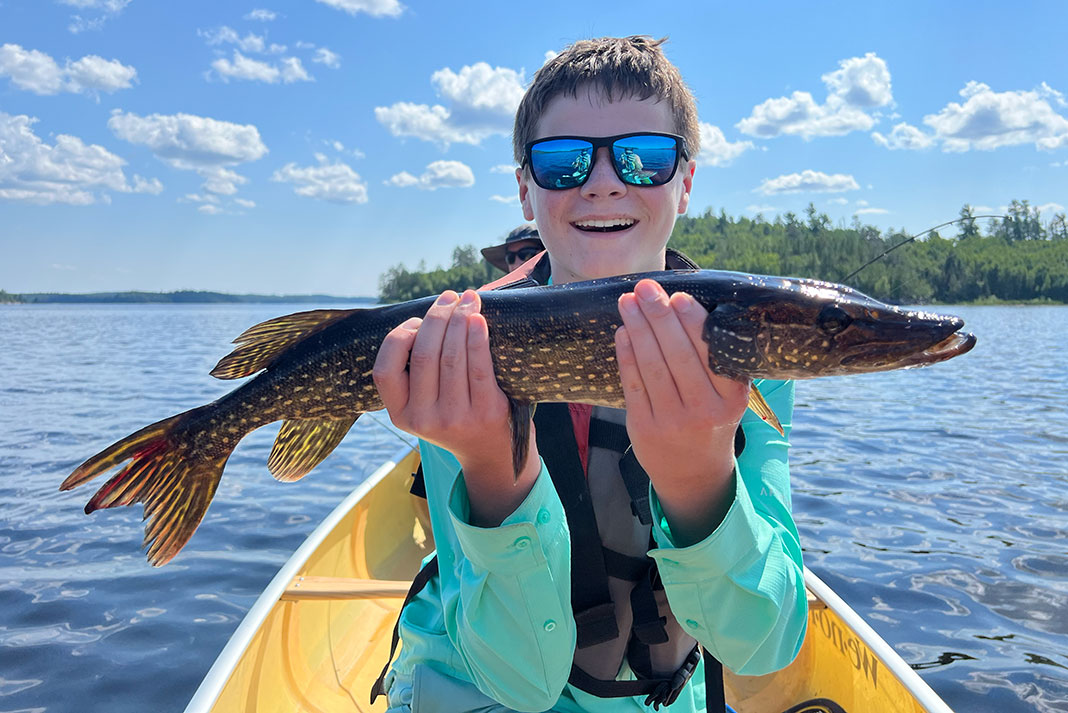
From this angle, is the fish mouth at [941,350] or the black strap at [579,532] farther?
the black strap at [579,532]

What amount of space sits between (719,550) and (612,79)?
1.89 m

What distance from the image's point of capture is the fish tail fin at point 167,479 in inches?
92.2

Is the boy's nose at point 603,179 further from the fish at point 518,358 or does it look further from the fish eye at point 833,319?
the fish eye at point 833,319

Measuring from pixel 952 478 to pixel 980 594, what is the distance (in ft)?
11.5

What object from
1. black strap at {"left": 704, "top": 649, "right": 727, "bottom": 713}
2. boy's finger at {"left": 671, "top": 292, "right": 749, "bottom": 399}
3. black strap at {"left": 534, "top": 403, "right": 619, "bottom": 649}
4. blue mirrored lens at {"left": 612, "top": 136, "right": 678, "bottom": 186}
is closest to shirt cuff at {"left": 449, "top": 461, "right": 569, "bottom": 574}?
black strap at {"left": 534, "top": 403, "right": 619, "bottom": 649}

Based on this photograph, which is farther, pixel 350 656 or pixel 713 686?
pixel 350 656

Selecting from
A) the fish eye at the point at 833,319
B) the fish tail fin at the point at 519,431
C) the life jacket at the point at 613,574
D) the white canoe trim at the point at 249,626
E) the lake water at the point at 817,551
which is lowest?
the lake water at the point at 817,551

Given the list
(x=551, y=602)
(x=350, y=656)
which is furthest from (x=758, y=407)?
(x=350, y=656)

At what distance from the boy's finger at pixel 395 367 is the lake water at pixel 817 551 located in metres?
3.83

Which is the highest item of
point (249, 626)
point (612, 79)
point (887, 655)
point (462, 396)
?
point (612, 79)

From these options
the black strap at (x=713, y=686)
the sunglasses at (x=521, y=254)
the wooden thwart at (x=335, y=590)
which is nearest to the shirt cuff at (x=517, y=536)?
the black strap at (x=713, y=686)

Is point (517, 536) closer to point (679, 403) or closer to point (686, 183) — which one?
point (679, 403)

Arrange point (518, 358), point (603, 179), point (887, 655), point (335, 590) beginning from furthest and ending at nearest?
point (335, 590)
point (887, 655)
point (603, 179)
point (518, 358)

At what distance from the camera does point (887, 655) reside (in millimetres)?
2969
